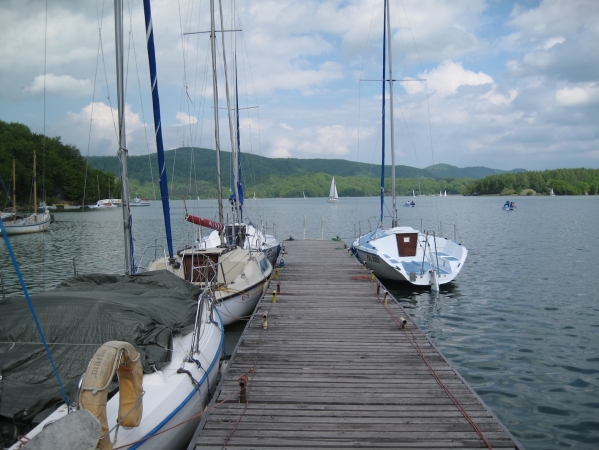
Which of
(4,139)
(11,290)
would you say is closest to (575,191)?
(4,139)

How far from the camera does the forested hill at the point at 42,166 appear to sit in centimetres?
6619

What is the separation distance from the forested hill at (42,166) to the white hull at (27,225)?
52.6ft

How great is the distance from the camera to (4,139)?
231ft

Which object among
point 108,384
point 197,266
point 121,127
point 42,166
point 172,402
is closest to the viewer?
point 108,384

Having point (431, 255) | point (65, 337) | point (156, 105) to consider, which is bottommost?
point (431, 255)

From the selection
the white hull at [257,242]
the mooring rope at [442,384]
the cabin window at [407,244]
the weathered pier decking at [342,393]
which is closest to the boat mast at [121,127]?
the weathered pier decking at [342,393]

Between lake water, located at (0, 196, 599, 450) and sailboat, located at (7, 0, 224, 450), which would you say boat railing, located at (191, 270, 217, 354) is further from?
lake water, located at (0, 196, 599, 450)

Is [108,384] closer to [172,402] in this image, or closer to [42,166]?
[172,402]

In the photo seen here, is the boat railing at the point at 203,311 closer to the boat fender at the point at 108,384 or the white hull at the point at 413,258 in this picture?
the boat fender at the point at 108,384

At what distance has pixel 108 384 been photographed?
380cm

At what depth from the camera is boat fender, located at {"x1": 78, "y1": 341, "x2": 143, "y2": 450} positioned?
12.4 feet

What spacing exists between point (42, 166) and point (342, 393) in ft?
275

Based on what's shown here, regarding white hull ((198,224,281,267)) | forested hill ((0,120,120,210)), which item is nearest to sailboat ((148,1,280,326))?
white hull ((198,224,281,267))

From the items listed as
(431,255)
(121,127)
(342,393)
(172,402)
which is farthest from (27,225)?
(342,393)
